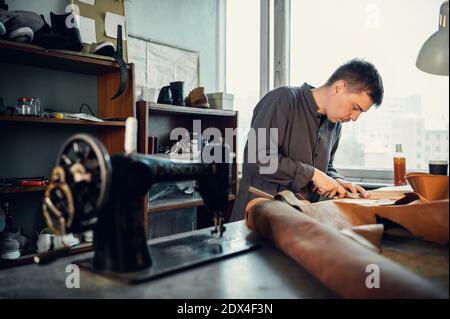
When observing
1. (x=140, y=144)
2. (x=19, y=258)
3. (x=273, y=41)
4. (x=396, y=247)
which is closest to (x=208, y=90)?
(x=273, y=41)

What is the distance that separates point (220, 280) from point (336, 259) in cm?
24

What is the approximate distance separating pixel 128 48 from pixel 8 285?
9.53ft

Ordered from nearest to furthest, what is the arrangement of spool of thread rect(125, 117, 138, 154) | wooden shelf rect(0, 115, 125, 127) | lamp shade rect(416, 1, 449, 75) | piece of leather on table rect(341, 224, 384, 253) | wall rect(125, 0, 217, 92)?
spool of thread rect(125, 117, 138, 154)
piece of leather on table rect(341, 224, 384, 253)
lamp shade rect(416, 1, 449, 75)
wooden shelf rect(0, 115, 125, 127)
wall rect(125, 0, 217, 92)

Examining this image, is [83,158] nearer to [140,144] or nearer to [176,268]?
[176,268]

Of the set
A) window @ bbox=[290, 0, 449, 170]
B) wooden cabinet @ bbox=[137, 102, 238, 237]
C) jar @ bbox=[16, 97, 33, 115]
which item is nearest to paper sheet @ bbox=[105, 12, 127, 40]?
wooden cabinet @ bbox=[137, 102, 238, 237]

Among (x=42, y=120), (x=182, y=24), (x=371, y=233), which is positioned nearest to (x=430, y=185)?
(x=371, y=233)

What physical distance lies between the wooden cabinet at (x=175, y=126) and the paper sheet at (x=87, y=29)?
58cm

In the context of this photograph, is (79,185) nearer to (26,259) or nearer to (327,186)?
(327,186)

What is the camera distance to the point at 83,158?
861 millimetres

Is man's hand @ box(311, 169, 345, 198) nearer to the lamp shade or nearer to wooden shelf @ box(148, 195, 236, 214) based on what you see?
the lamp shade

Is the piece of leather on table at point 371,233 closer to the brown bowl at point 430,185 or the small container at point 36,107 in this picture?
the brown bowl at point 430,185

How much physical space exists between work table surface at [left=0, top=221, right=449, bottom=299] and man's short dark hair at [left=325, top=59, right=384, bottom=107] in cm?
130

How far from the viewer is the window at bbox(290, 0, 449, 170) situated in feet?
10.4

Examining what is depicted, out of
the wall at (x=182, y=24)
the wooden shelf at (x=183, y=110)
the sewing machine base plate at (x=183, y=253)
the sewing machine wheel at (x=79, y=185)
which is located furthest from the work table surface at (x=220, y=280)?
the wall at (x=182, y=24)
